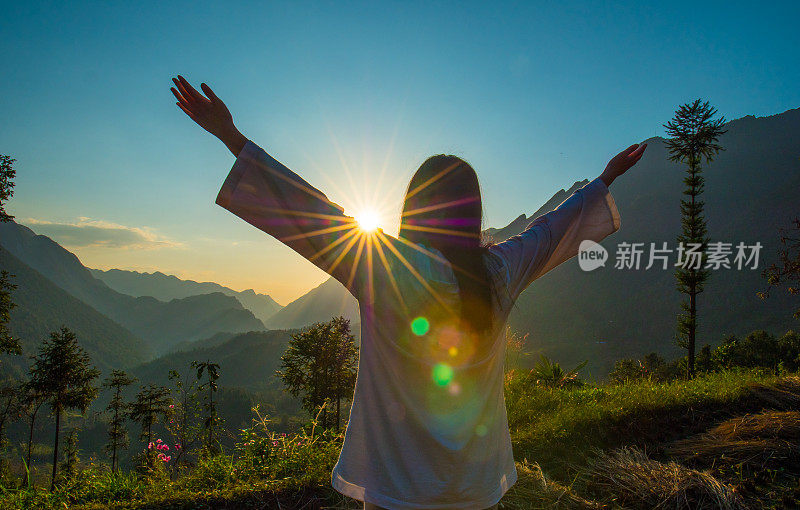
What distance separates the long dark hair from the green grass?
237 centimetres

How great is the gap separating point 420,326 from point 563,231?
0.75 m

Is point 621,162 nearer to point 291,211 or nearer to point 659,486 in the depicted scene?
point 291,211

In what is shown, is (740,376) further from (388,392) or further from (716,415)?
(388,392)

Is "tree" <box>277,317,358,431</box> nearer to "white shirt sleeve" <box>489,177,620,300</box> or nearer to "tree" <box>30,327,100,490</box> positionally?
"tree" <box>30,327,100,490</box>

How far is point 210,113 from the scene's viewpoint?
3.43 feet

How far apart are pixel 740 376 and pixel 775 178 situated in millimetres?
149092

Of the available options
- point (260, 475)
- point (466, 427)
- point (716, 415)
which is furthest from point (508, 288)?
point (716, 415)

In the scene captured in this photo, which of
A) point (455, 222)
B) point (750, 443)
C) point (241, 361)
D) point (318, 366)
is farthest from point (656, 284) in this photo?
point (241, 361)

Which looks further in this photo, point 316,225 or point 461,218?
point 461,218

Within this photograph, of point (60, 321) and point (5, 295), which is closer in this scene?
point (5, 295)

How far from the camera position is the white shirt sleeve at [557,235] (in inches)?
50.2

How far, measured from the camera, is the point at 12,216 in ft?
48.3

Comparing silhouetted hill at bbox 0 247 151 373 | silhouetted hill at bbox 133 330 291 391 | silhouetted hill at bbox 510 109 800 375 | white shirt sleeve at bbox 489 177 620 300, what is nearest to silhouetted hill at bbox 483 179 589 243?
white shirt sleeve at bbox 489 177 620 300

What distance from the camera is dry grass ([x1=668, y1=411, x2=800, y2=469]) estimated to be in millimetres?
3154
